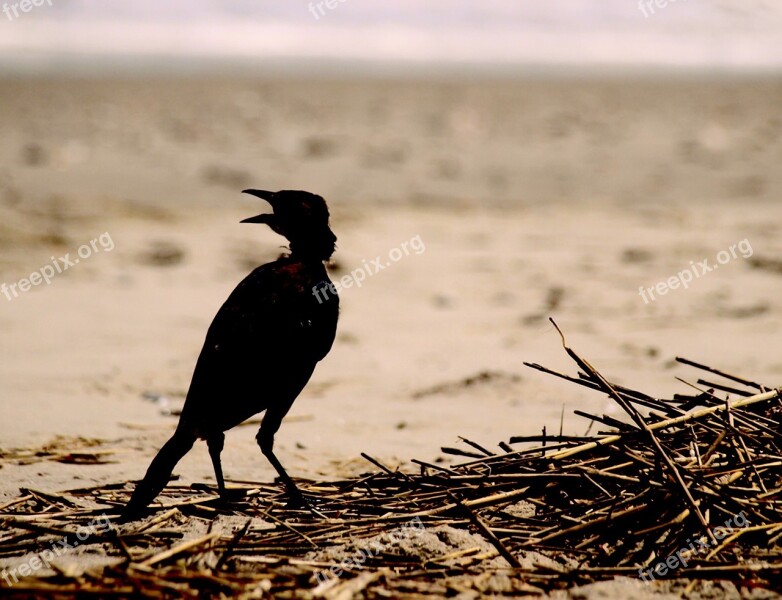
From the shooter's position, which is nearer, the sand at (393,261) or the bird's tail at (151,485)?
the bird's tail at (151,485)

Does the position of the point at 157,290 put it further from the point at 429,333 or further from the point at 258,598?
the point at 258,598

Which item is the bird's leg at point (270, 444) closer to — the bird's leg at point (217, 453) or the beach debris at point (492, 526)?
the beach debris at point (492, 526)

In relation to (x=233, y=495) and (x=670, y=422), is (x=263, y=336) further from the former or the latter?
(x=670, y=422)

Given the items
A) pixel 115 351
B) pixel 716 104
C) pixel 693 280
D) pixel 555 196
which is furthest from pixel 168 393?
pixel 716 104

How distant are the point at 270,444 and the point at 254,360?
1.47ft

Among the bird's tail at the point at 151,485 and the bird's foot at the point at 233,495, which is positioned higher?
the bird's tail at the point at 151,485

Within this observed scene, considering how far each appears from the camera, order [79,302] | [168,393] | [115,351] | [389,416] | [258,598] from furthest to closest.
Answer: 1. [79,302]
2. [115,351]
3. [168,393]
4. [389,416]
5. [258,598]

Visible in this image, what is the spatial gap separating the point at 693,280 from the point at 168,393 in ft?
14.6

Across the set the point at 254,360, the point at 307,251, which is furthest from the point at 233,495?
the point at 307,251

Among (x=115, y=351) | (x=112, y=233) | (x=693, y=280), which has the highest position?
(x=112, y=233)

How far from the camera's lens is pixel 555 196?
42.3 ft

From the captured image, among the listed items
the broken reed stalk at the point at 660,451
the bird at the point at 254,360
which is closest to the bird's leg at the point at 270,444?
the bird at the point at 254,360

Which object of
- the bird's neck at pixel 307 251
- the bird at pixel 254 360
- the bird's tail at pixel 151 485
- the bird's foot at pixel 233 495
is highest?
the bird's neck at pixel 307 251

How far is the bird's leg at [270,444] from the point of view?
3.83 metres
